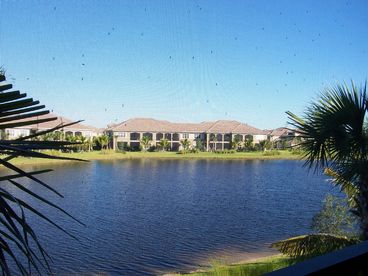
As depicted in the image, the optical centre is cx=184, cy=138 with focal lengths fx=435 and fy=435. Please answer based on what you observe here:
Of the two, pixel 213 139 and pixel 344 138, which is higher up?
pixel 213 139

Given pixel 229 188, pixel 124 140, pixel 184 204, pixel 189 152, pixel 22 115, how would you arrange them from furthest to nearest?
pixel 124 140 → pixel 189 152 → pixel 229 188 → pixel 184 204 → pixel 22 115

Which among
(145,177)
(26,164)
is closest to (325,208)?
(145,177)

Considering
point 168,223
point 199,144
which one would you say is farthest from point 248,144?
point 168,223

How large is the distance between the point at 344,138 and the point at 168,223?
13.5 meters

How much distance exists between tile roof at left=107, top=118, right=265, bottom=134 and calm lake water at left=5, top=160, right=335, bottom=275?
50.1 metres

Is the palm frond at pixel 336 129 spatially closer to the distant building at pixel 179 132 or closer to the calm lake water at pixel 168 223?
the calm lake water at pixel 168 223

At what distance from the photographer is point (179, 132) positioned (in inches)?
3381

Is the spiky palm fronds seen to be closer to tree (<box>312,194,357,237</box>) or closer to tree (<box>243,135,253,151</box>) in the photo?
tree (<box>312,194,357,237</box>)

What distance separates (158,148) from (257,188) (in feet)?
162

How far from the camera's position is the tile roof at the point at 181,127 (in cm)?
8444

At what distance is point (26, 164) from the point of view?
4959cm

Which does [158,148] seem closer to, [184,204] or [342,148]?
[184,204]

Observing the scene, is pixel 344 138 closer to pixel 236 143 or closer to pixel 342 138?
pixel 342 138

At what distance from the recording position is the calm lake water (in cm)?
1373
